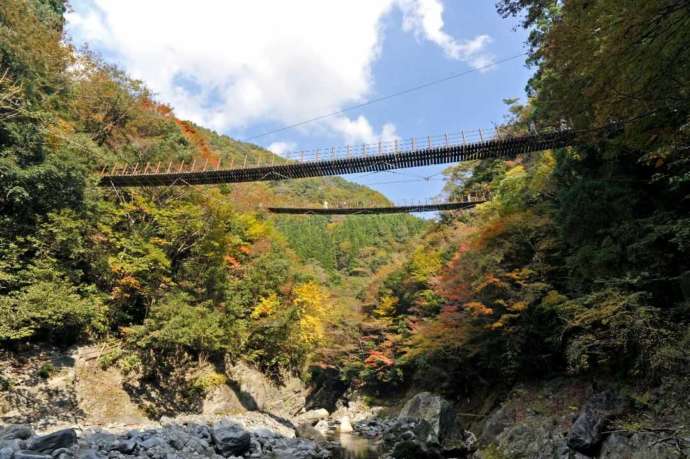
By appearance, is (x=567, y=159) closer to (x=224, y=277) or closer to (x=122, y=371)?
(x=224, y=277)

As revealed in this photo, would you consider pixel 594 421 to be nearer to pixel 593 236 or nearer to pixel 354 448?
pixel 593 236

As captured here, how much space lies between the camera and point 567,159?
1114cm

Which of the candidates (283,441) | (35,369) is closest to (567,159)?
(283,441)

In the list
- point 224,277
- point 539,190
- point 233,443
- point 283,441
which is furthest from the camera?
point 224,277

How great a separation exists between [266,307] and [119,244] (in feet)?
22.7

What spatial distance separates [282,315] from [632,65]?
15966 mm

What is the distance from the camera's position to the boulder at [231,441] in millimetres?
9602

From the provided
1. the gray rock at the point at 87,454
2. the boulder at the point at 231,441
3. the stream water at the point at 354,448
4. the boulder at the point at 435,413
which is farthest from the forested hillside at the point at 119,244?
the boulder at the point at 435,413

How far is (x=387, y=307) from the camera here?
22391mm

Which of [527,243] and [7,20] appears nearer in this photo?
[527,243]

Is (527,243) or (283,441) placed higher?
(527,243)

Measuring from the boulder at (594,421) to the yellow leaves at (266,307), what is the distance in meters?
13.7

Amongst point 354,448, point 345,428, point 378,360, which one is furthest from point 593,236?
point 378,360

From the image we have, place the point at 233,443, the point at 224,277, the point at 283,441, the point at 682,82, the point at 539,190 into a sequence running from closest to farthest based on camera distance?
the point at 682,82
the point at 233,443
the point at 283,441
the point at 539,190
the point at 224,277
